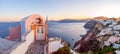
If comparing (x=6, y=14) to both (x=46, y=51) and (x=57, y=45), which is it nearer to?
(x=57, y=45)

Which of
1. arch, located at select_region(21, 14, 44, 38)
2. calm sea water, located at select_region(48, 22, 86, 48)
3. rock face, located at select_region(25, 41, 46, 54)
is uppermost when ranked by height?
arch, located at select_region(21, 14, 44, 38)

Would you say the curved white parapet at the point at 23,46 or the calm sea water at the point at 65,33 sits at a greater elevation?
the curved white parapet at the point at 23,46

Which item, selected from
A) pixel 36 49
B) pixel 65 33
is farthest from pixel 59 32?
pixel 36 49

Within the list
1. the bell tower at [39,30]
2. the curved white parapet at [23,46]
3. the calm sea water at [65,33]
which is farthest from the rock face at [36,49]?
the calm sea water at [65,33]

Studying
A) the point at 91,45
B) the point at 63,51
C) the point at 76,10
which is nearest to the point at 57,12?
the point at 76,10

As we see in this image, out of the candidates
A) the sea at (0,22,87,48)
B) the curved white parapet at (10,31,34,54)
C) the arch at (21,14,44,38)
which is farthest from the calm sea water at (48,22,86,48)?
the curved white parapet at (10,31,34,54)

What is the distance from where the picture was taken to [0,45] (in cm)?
541

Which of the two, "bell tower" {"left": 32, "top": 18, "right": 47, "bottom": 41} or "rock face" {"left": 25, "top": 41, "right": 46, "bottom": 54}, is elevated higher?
"bell tower" {"left": 32, "top": 18, "right": 47, "bottom": 41}

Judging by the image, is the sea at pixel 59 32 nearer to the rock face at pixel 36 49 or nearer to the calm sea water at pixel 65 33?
the calm sea water at pixel 65 33

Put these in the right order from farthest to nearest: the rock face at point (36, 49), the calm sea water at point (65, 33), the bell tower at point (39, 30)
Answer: the calm sea water at point (65, 33)
the bell tower at point (39, 30)
the rock face at point (36, 49)

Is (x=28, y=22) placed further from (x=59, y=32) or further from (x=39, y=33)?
(x=59, y=32)

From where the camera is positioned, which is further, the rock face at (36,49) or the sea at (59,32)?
the sea at (59,32)

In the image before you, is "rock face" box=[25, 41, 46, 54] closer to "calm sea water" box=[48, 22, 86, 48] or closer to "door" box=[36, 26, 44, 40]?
"door" box=[36, 26, 44, 40]

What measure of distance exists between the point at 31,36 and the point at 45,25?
0.62 meters
